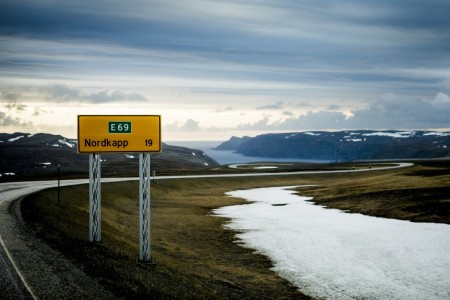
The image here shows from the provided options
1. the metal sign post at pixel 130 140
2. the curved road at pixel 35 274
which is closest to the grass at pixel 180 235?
the curved road at pixel 35 274

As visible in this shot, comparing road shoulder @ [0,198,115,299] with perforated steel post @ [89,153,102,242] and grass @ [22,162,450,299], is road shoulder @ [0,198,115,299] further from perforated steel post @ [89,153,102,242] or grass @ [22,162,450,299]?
perforated steel post @ [89,153,102,242]

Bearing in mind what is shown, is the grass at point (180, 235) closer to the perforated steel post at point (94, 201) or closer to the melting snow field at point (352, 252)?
the perforated steel post at point (94, 201)

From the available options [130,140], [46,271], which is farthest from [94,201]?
[46,271]

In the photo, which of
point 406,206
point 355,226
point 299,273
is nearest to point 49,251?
point 299,273

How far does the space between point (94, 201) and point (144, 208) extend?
3894mm

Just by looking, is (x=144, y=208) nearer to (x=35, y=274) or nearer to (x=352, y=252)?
(x=35, y=274)

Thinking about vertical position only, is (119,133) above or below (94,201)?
above

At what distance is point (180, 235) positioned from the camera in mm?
41781

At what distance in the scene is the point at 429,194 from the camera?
5806 cm

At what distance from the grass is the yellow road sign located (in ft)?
17.3

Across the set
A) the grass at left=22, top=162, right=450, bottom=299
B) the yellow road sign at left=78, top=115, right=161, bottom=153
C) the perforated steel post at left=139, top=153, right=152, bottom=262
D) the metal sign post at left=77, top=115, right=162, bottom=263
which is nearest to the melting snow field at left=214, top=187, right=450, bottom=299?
the grass at left=22, top=162, right=450, bottom=299

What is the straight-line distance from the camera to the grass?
2192 centimetres

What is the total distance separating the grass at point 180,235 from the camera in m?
21.9

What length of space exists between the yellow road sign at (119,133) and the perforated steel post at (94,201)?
4.07 ft
